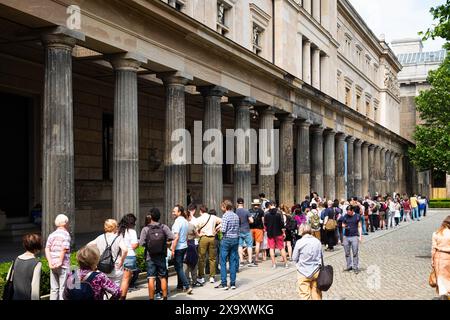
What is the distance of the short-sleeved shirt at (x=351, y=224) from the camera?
1459 cm

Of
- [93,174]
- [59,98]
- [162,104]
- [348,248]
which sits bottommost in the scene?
[348,248]

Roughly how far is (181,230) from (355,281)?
4590mm

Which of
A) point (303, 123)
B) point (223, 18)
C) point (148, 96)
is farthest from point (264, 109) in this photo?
point (148, 96)

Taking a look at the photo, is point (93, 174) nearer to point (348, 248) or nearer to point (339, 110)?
point (348, 248)

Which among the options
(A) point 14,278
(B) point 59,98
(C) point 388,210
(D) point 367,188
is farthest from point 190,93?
Result: (D) point 367,188

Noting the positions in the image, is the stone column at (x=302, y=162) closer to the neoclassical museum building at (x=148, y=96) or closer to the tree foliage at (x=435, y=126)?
the neoclassical museum building at (x=148, y=96)

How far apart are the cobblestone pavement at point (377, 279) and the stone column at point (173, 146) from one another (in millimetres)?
5174

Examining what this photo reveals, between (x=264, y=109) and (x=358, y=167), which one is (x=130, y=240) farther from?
(x=358, y=167)

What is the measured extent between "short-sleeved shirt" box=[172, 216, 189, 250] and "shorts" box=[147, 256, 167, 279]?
112 centimetres

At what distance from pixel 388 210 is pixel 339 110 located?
8.28m

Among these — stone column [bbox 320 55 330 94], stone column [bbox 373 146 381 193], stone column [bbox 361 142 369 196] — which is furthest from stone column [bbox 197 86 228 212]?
stone column [bbox 373 146 381 193]

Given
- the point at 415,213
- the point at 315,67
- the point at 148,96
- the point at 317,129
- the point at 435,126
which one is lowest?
the point at 415,213

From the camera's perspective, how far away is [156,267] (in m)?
10.5

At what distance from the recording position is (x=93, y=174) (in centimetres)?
2205
